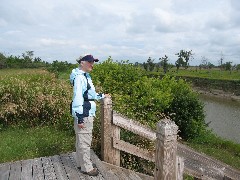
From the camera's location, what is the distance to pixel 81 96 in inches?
182

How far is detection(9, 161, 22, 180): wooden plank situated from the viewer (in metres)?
5.04

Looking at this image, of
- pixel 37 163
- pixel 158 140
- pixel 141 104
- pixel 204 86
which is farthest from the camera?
pixel 204 86

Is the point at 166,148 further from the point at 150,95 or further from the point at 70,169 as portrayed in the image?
the point at 150,95

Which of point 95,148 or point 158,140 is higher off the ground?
point 158,140

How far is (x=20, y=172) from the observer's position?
17.2ft

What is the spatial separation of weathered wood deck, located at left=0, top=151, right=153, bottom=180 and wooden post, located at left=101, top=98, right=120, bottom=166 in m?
0.14

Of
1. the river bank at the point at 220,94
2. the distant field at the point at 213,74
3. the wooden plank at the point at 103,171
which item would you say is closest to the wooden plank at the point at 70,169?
the wooden plank at the point at 103,171

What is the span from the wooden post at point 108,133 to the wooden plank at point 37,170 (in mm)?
1178

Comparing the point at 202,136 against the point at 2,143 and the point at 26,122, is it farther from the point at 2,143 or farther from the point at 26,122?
the point at 2,143

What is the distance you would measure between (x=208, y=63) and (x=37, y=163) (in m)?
89.3

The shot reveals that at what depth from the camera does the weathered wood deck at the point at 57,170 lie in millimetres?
5027

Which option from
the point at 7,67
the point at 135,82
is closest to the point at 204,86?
the point at 7,67

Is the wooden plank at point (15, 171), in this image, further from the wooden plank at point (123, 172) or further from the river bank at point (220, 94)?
the river bank at point (220, 94)

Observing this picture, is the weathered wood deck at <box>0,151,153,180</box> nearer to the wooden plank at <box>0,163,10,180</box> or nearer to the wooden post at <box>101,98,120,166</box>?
the wooden plank at <box>0,163,10,180</box>
